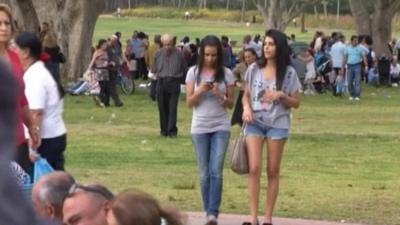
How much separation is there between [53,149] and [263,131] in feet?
6.55

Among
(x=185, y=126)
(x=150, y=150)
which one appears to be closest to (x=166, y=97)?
(x=150, y=150)

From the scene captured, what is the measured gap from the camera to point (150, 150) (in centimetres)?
1681

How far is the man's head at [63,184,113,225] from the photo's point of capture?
3.59 metres

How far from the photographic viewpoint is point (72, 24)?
33.4 meters

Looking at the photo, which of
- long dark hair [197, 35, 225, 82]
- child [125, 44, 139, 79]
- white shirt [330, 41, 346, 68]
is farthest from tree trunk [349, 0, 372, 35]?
long dark hair [197, 35, 225, 82]

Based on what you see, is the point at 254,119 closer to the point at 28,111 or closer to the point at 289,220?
the point at 289,220

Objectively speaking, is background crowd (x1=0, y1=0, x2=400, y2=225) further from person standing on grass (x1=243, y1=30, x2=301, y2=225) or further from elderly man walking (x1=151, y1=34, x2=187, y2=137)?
elderly man walking (x1=151, y1=34, x2=187, y2=137)

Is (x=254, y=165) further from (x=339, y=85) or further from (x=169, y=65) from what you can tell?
(x=339, y=85)

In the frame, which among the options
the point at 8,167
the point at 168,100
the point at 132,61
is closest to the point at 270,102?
the point at 8,167

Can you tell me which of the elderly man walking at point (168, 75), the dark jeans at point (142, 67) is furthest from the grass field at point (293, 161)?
the dark jeans at point (142, 67)

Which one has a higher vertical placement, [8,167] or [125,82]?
[8,167]

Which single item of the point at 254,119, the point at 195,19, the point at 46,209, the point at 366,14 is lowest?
the point at 195,19

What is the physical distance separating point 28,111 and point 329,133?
14.0m

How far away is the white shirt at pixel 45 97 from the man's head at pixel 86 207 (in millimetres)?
4098
